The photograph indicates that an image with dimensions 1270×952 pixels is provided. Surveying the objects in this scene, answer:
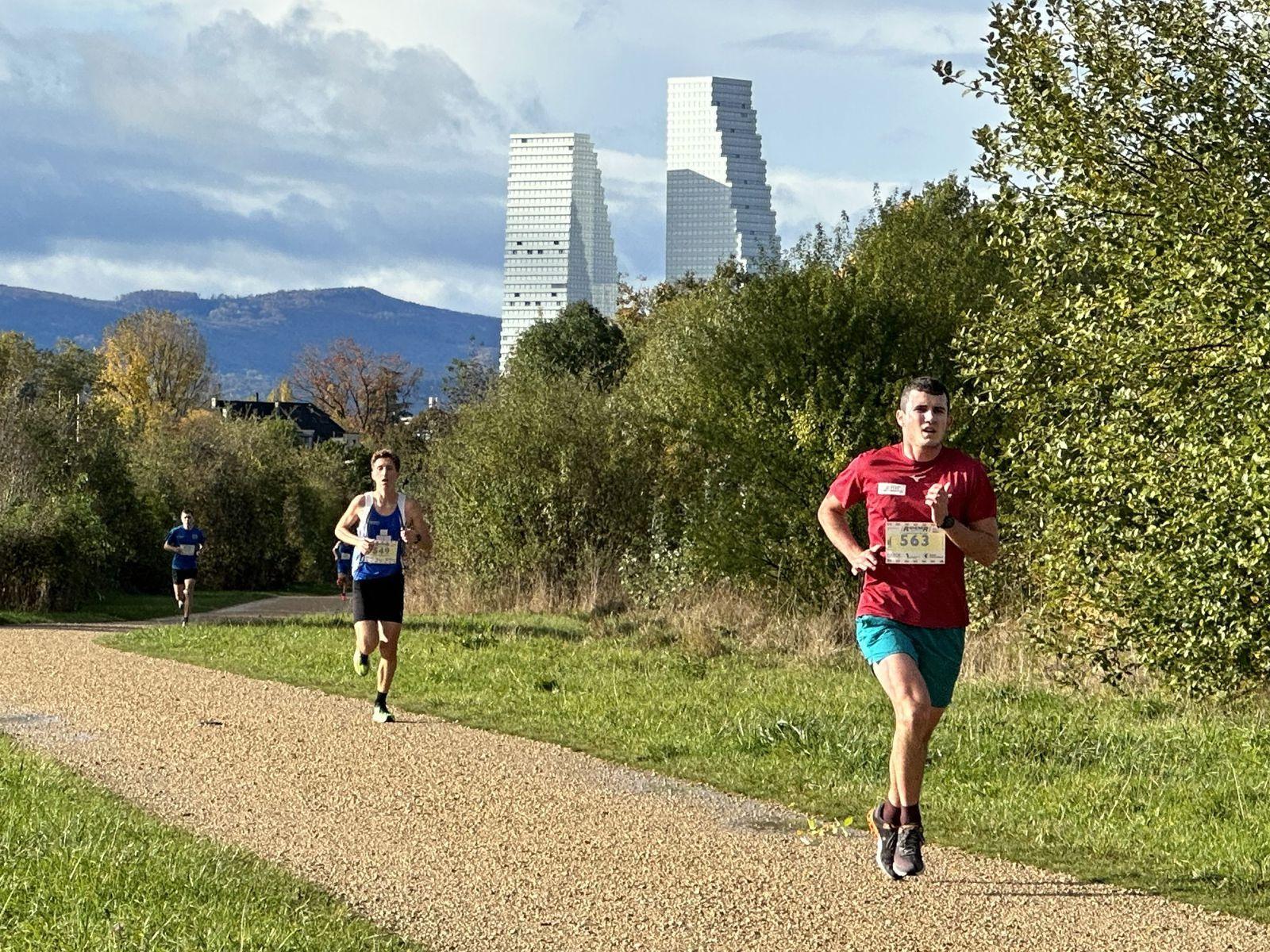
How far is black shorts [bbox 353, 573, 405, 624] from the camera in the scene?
42.1ft

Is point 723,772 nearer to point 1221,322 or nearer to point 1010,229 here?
point 1221,322

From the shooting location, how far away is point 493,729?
12484 mm

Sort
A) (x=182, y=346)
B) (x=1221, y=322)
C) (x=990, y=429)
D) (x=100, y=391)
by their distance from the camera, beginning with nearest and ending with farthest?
(x=1221, y=322) < (x=990, y=429) < (x=100, y=391) < (x=182, y=346)

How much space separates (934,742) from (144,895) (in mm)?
6395

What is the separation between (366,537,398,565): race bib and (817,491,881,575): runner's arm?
5.62m

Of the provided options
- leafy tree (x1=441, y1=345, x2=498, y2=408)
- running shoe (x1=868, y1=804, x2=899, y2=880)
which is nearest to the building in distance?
leafy tree (x1=441, y1=345, x2=498, y2=408)

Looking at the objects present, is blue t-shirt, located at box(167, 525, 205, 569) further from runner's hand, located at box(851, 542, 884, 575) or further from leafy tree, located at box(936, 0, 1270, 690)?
runner's hand, located at box(851, 542, 884, 575)

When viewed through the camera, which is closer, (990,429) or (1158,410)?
(1158,410)

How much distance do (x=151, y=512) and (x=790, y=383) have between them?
91.8ft

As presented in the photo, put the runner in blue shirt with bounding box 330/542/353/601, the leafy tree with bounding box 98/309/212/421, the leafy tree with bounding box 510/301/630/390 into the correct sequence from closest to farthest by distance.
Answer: the runner in blue shirt with bounding box 330/542/353/601, the leafy tree with bounding box 510/301/630/390, the leafy tree with bounding box 98/309/212/421

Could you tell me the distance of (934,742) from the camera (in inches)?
452

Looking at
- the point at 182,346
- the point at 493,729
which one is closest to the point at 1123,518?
the point at 493,729

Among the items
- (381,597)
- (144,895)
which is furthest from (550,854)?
(381,597)

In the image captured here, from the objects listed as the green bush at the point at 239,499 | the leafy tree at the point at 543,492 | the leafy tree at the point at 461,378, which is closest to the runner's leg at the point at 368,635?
the leafy tree at the point at 543,492
